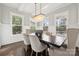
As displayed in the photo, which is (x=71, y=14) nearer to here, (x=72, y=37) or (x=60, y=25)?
(x=60, y=25)

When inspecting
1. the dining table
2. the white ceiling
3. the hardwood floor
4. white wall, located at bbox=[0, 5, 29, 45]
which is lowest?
the hardwood floor

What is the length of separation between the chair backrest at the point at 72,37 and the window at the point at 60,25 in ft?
0.36

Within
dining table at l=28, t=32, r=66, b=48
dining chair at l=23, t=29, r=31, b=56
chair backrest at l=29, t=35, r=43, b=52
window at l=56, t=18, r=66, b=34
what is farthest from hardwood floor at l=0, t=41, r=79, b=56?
window at l=56, t=18, r=66, b=34

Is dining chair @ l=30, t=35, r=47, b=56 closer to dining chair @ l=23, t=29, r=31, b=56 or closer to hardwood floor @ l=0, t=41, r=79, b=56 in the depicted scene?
dining chair @ l=23, t=29, r=31, b=56

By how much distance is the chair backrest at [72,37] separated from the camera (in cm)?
173

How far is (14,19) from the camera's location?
1.75 metres

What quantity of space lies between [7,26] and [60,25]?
39.5 inches

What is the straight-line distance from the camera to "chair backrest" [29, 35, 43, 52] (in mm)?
1787

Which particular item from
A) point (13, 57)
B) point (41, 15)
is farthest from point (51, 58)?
point (41, 15)

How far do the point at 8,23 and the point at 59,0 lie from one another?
1.06 metres

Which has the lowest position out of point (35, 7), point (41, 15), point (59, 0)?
point (41, 15)

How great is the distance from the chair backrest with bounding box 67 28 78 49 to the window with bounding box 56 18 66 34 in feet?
0.36

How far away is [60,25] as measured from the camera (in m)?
1.77

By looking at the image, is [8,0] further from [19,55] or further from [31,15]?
[19,55]
